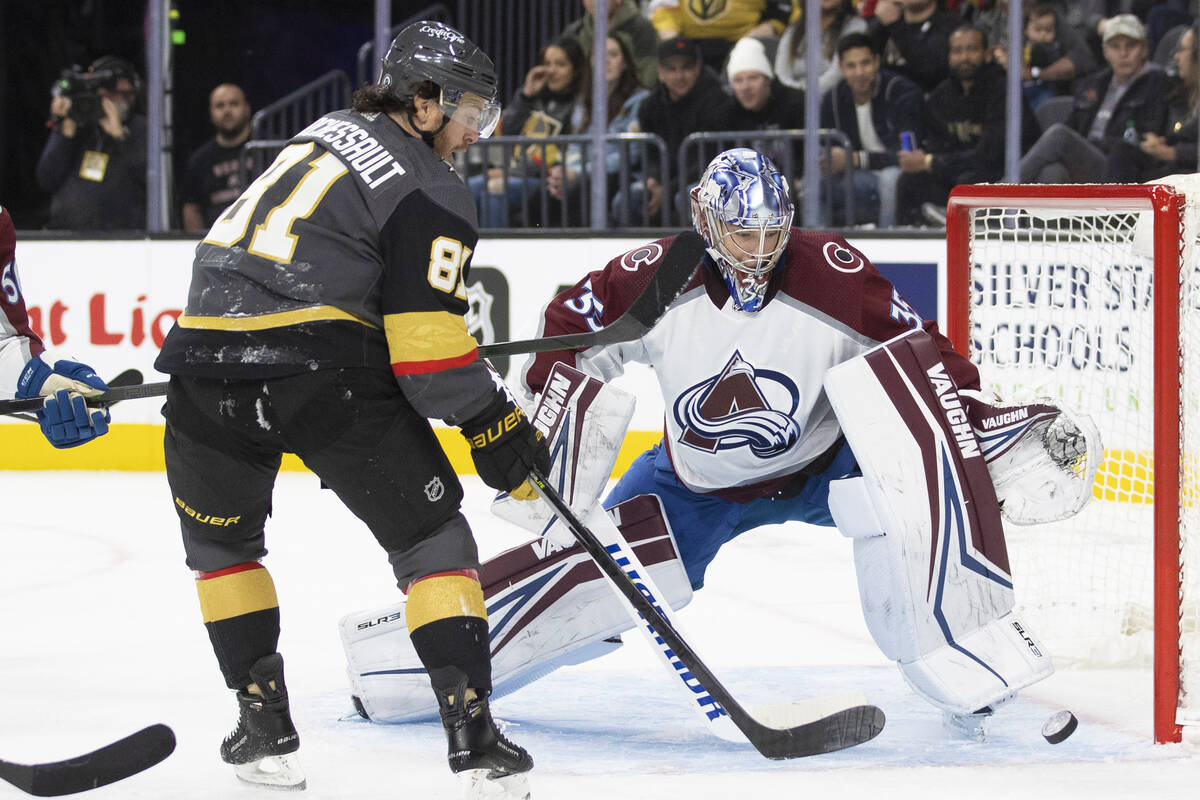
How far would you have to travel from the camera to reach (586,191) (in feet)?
18.9

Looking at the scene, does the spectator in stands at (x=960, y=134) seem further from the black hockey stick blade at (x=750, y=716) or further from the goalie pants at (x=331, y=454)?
the goalie pants at (x=331, y=454)

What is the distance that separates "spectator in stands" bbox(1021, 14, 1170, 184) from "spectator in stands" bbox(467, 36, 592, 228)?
1.57 m

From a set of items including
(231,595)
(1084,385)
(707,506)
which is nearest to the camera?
(231,595)

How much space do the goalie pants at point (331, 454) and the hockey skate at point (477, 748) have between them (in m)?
0.16

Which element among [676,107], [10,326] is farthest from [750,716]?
[676,107]

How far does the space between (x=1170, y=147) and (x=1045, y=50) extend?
567 millimetres

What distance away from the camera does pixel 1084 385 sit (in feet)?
11.3

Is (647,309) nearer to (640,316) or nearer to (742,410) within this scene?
(640,316)

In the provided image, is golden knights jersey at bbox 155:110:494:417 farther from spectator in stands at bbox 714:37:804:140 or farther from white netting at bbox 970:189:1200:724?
spectator in stands at bbox 714:37:804:140

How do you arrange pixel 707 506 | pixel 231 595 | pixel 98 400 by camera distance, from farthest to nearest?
pixel 707 506
pixel 98 400
pixel 231 595

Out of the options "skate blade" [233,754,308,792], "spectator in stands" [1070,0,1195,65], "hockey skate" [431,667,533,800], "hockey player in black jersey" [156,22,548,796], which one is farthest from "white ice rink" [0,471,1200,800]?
"spectator in stands" [1070,0,1195,65]

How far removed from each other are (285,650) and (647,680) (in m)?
0.72

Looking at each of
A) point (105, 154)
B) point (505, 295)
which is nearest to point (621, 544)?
point (505, 295)

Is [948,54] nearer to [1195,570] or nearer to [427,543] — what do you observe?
[1195,570]
